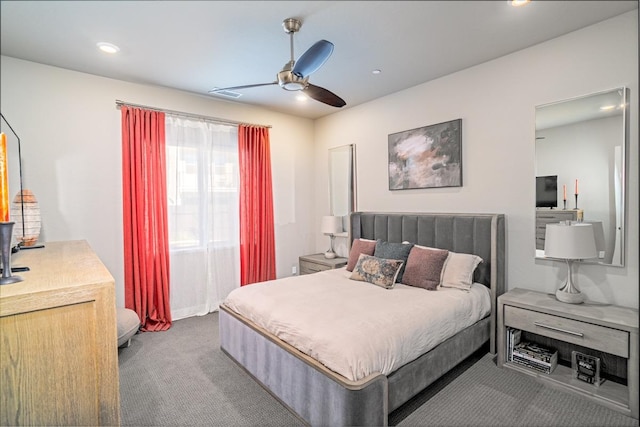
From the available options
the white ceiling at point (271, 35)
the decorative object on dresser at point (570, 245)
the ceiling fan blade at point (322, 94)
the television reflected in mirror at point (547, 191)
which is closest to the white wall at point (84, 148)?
the white ceiling at point (271, 35)

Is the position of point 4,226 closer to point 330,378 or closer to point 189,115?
point 330,378

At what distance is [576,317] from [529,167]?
3.57 ft

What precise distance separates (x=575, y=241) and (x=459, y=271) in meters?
0.84

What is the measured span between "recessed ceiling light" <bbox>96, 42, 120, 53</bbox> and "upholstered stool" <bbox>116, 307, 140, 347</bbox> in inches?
87.3

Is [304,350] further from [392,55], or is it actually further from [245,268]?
[245,268]

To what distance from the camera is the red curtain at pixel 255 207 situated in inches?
156

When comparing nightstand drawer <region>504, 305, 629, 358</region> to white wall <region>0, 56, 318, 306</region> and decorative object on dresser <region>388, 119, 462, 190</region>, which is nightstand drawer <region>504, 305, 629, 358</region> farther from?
white wall <region>0, 56, 318, 306</region>

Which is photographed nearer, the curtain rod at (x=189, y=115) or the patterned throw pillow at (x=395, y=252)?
the patterned throw pillow at (x=395, y=252)

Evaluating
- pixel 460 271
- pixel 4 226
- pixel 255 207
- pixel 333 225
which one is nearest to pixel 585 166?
pixel 460 271

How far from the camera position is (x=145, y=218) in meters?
3.23

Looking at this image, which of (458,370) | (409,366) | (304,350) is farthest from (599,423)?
(304,350)

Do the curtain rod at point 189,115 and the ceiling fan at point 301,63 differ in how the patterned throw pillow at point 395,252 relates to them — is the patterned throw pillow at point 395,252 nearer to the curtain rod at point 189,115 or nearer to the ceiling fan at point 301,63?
the ceiling fan at point 301,63

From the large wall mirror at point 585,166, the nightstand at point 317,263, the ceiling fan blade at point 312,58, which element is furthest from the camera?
the nightstand at point 317,263

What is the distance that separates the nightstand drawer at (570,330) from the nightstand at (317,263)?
6.58 ft
